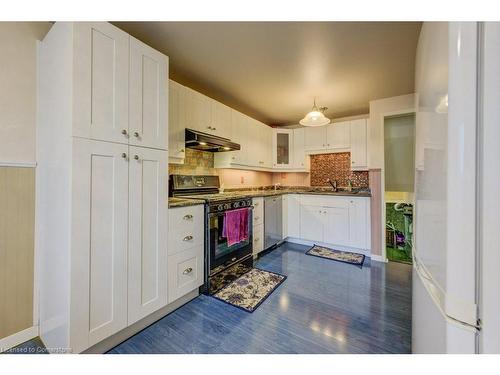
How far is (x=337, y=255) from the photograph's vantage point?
3090mm

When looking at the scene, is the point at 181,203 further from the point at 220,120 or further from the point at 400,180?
the point at 400,180

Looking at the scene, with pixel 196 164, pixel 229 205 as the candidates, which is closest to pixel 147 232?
pixel 229 205

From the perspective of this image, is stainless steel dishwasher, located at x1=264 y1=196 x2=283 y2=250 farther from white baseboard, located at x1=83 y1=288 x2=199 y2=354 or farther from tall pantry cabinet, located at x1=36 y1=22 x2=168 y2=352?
tall pantry cabinet, located at x1=36 y1=22 x2=168 y2=352

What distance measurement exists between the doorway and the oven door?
8.09 feet

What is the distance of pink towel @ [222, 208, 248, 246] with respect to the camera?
2.26m

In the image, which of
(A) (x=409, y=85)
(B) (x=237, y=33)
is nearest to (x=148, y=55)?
(B) (x=237, y=33)

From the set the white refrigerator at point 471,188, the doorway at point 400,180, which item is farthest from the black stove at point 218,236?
the doorway at point 400,180

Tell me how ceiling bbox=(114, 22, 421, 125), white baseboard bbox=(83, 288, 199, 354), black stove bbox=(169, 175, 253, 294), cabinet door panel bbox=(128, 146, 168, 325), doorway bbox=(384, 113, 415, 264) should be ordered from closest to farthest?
white baseboard bbox=(83, 288, 199, 354) → cabinet door panel bbox=(128, 146, 168, 325) → ceiling bbox=(114, 22, 421, 125) → black stove bbox=(169, 175, 253, 294) → doorway bbox=(384, 113, 415, 264)

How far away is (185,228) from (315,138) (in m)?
2.91

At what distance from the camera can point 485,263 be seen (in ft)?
1.75

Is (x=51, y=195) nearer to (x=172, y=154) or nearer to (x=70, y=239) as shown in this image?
(x=70, y=239)

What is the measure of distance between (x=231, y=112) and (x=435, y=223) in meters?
2.73

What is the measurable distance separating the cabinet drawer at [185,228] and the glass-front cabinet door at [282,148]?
2409mm

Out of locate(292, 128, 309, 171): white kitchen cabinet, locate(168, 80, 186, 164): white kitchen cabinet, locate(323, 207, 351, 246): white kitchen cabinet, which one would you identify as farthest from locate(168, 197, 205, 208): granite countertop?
locate(292, 128, 309, 171): white kitchen cabinet
